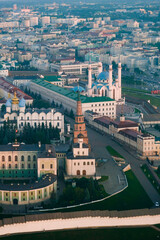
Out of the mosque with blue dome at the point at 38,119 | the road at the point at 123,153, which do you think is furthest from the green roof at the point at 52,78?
the mosque with blue dome at the point at 38,119

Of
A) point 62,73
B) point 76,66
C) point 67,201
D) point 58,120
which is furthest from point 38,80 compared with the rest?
point 67,201

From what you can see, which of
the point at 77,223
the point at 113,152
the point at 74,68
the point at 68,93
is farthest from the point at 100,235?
the point at 74,68

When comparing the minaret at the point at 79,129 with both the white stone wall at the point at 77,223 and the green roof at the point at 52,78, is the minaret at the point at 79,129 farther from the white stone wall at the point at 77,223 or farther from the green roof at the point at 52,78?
the green roof at the point at 52,78

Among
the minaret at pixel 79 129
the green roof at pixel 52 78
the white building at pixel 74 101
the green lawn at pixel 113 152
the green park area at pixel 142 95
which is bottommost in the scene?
the green park area at pixel 142 95

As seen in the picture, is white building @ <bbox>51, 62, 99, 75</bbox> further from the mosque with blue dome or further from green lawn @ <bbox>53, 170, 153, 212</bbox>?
green lawn @ <bbox>53, 170, 153, 212</bbox>

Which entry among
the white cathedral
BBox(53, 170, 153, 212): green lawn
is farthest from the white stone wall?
the white cathedral
